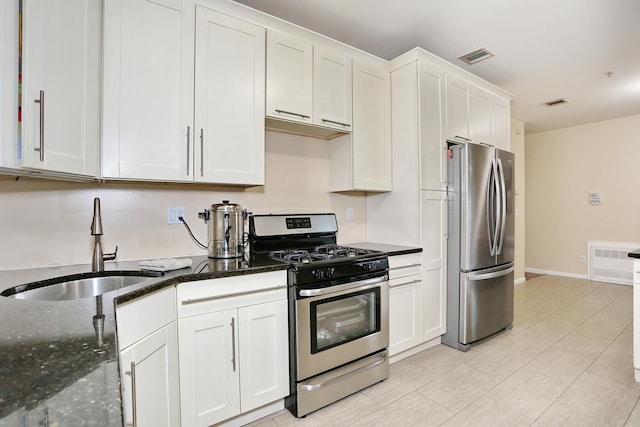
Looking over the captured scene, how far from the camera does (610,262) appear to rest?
5.19m

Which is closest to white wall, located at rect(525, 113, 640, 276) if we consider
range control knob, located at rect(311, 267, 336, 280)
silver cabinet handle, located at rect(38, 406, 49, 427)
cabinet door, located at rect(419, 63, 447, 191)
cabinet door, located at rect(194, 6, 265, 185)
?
cabinet door, located at rect(419, 63, 447, 191)

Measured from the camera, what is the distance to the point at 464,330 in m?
2.78

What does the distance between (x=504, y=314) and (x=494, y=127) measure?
6.37 feet

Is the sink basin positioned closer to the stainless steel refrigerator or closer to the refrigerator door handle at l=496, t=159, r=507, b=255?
the stainless steel refrigerator

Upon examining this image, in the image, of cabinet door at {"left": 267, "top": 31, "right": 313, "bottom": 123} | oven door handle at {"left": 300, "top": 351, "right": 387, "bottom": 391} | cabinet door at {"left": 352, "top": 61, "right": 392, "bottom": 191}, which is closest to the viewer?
oven door handle at {"left": 300, "top": 351, "right": 387, "bottom": 391}

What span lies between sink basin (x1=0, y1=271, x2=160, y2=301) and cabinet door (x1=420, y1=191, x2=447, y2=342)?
2.08m

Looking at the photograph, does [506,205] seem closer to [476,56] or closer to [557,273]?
[476,56]

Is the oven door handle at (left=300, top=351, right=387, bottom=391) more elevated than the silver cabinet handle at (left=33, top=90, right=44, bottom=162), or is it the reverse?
the silver cabinet handle at (left=33, top=90, right=44, bottom=162)

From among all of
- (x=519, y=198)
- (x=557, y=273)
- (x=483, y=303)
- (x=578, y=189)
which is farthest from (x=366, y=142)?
(x=557, y=273)

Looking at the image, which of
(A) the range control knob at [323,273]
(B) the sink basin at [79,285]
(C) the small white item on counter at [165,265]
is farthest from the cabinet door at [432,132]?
(B) the sink basin at [79,285]

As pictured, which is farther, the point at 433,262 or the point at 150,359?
the point at 433,262

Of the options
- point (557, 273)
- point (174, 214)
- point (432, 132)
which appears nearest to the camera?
point (174, 214)

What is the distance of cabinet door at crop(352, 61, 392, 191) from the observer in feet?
8.85

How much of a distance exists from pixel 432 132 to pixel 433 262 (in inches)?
44.6
